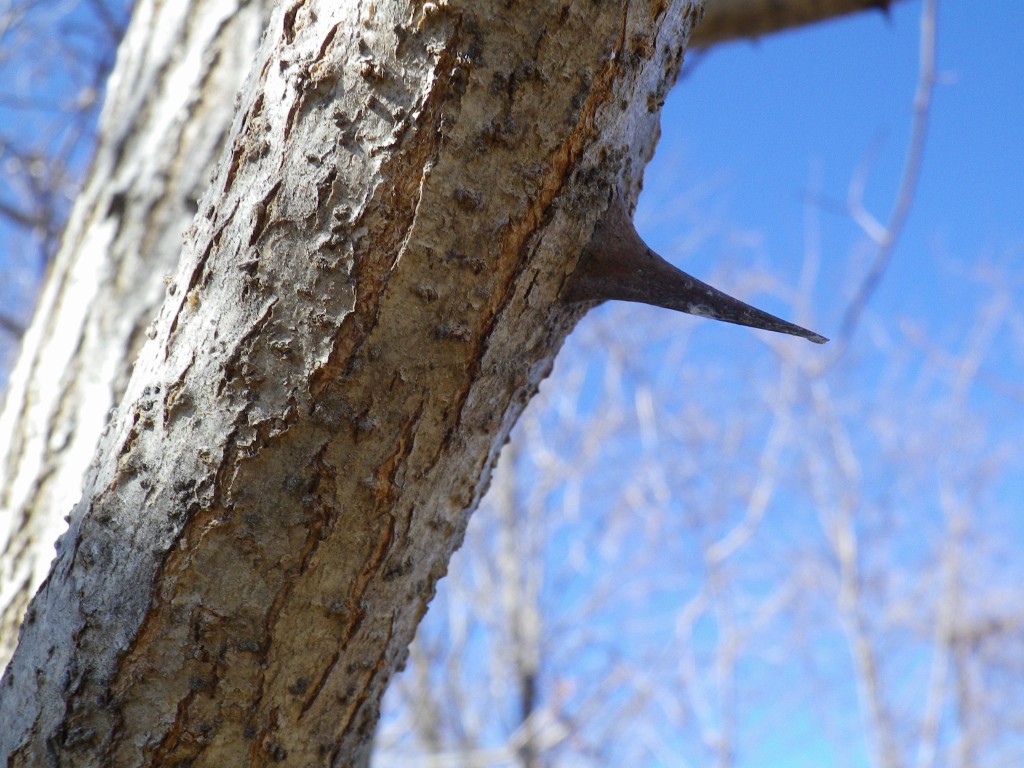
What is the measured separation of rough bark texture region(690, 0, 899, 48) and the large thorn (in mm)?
1219

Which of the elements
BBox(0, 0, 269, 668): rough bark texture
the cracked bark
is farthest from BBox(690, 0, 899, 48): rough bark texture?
the cracked bark

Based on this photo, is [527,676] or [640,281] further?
[527,676]

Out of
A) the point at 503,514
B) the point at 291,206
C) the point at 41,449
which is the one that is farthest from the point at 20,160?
the point at 503,514

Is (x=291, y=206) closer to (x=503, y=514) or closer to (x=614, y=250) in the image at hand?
(x=614, y=250)

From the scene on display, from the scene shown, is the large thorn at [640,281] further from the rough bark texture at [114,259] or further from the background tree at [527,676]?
the background tree at [527,676]

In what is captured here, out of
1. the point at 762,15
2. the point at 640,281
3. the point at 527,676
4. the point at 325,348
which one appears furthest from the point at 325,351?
the point at 527,676

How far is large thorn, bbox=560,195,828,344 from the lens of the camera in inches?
29.1

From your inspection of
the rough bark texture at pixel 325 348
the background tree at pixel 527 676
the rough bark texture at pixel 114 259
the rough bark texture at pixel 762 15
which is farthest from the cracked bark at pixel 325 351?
the background tree at pixel 527 676

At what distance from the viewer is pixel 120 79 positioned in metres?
1.51

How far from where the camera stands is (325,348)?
70 centimetres

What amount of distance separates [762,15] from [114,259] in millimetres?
1438

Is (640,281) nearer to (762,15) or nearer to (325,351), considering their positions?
(325,351)

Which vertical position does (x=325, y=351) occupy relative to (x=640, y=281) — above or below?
below

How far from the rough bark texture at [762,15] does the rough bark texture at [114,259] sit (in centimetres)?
99
